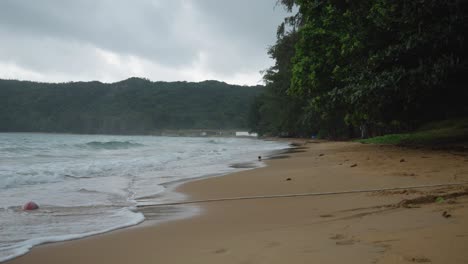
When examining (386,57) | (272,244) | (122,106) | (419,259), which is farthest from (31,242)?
(122,106)

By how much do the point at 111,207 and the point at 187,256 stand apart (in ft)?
9.63

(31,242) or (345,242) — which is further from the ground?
(345,242)

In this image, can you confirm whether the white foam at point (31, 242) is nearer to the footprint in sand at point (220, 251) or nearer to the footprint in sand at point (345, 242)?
the footprint in sand at point (220, 251)

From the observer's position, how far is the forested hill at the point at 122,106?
10125cm

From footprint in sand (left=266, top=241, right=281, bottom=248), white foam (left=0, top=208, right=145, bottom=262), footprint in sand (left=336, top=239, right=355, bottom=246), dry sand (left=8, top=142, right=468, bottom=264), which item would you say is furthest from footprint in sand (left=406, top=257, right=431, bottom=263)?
white foam (left=0, top=208, right=145, bottom=262)

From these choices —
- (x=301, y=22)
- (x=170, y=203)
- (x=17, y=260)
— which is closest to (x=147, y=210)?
(x=170, y=203)

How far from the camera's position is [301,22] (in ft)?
82.0

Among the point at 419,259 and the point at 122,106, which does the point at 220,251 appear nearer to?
the point at 419,259

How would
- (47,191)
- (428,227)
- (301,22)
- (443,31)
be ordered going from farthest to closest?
1. (301,22)
2. (443,31)
3. (47,191)
4. (428,227)

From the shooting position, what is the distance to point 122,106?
12600 centimetres

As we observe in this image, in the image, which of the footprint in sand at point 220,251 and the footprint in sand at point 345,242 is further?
the footprint in sand at point 220,251

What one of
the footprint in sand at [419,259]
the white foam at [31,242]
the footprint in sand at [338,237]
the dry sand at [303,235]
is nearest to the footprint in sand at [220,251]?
the dry sand at [303,235]

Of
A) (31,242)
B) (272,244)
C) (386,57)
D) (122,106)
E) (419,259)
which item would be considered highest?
(122,106)

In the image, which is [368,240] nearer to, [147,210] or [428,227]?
[428,227]
